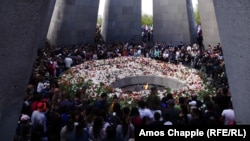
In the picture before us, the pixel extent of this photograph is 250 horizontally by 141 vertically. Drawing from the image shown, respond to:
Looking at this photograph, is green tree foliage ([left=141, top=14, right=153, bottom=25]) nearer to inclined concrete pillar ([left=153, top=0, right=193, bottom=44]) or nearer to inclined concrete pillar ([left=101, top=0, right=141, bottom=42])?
inclined concrete pillar ([left=101, top=0, right=141, bottom=42])

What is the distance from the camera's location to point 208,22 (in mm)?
24656

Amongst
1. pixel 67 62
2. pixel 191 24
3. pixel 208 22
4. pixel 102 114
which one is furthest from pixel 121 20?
pixel 102 114

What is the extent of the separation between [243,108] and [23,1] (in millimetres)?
2441

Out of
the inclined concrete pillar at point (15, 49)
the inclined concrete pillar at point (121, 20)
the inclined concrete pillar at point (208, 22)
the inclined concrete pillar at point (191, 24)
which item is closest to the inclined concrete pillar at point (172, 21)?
the inclined concrete pillar at point (191, 24)

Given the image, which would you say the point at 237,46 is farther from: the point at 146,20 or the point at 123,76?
the point at 146,20

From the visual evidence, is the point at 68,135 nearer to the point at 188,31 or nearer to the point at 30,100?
the point at 30,100

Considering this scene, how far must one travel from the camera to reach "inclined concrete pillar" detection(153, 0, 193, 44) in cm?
2666

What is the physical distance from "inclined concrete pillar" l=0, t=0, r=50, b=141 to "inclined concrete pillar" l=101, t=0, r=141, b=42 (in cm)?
2506

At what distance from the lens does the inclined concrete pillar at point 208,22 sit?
24203 millimetres

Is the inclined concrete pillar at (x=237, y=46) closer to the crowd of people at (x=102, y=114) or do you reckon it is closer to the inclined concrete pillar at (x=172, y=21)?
the crowd of people at (x=102, y=114)

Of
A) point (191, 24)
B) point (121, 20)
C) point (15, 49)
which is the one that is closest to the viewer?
point (15, 49)

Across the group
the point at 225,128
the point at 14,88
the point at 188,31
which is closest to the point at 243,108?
the point at 225,128

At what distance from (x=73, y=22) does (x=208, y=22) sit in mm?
10321

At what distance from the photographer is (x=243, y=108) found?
3.24 m
